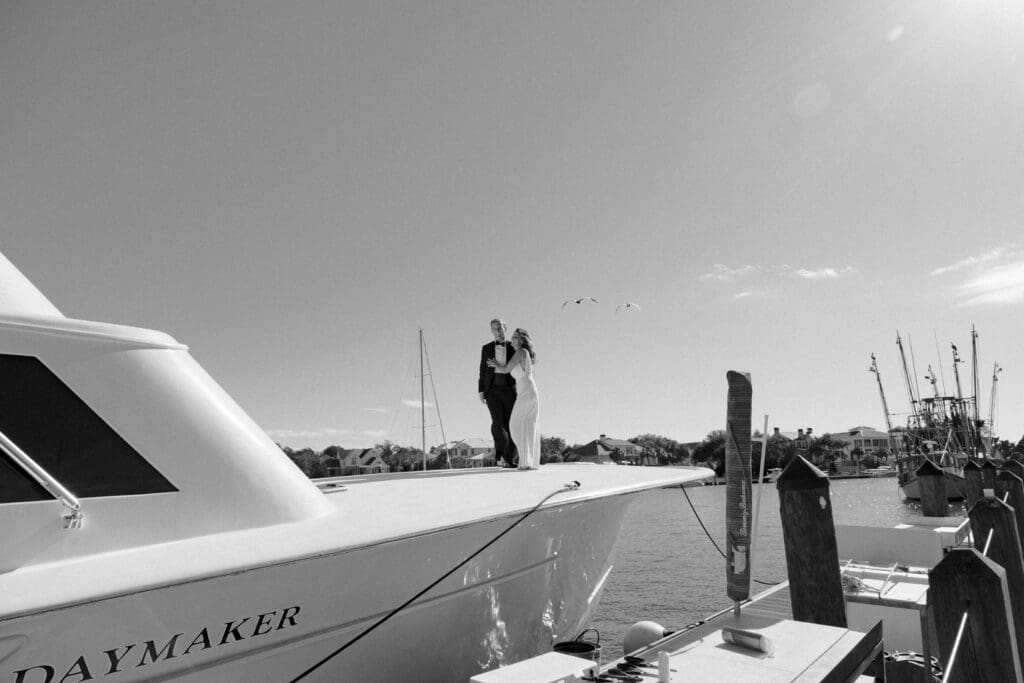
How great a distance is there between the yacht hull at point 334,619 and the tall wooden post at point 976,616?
2.02m

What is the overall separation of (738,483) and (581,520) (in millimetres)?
1324

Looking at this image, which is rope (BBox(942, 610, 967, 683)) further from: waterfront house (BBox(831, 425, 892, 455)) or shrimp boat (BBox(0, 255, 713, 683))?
waterfront house (BBox(831, 425, 892, 455))

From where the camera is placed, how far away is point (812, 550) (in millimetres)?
4492

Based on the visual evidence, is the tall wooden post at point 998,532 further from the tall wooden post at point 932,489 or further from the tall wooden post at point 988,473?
the tall wooden post at point 932,489

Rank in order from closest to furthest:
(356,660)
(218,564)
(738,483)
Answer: (218,564) < (356,660) < (738,483)

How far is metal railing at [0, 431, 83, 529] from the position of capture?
2.23 metres

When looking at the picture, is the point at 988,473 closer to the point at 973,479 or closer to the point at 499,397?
the point at 973,479

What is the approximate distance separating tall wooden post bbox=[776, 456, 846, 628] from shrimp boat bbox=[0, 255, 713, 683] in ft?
7.10

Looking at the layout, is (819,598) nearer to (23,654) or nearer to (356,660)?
(356,660)

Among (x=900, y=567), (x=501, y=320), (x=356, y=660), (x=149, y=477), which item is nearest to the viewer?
(x=149, y=477)

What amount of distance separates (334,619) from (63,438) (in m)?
1.34

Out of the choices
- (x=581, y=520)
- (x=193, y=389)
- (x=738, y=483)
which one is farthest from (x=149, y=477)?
(x=738, y=483)

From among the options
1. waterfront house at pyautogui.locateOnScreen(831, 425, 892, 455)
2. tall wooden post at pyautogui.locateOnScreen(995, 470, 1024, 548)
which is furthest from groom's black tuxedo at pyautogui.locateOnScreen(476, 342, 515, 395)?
waterfront house at pyautogui.locateOnScreen(831, 425, 892, 455)

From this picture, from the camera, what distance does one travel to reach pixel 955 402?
137ft
